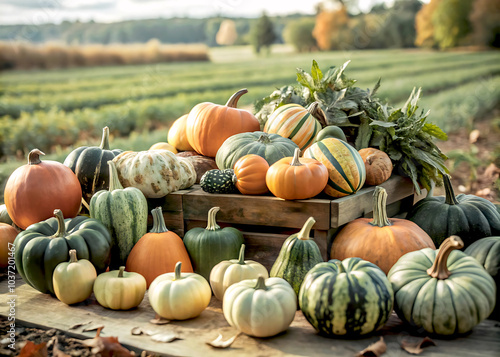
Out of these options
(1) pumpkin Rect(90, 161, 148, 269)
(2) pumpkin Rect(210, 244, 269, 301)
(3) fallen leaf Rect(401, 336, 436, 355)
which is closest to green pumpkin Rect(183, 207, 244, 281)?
(2) pumpkin Rect(210, 244, 269, 301)

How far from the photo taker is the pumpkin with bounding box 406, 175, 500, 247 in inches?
120

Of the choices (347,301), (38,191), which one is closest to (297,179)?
(347,301)

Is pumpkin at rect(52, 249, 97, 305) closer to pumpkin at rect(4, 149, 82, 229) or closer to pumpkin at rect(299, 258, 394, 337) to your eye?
pumpkin at rect(4, 149, 82, 229)

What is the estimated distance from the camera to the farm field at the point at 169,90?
1091 cm

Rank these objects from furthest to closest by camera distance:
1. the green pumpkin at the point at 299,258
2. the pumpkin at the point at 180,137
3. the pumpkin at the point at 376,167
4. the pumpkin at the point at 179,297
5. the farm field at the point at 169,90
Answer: the farm field at the point at 169,90, the pumpkin at the point at 180,137, the pumpkin at the point at 376,167, the green pumpkin at the point at 299,258, the pumpkin at the point at 179,297

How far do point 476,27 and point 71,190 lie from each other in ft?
55.9

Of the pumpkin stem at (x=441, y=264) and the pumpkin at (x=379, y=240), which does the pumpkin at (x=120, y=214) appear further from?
the pumpkin stem at (x=441, y=264)

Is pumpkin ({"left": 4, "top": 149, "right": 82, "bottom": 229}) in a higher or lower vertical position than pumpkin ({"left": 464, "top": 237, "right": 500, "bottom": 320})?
higher

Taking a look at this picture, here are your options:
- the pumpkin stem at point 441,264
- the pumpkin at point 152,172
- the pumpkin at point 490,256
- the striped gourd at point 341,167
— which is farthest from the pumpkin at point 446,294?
the pumpkin at point 152,172

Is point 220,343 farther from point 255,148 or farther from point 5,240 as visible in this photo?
point 5,240

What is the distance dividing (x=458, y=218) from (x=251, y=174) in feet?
4.45

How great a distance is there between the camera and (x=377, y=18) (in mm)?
16234

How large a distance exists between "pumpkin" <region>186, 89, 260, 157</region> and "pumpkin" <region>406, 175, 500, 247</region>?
1.39 m

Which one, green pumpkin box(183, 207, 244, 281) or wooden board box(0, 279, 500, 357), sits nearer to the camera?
wooden board box(0, 279, 500, 357)
